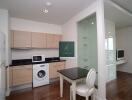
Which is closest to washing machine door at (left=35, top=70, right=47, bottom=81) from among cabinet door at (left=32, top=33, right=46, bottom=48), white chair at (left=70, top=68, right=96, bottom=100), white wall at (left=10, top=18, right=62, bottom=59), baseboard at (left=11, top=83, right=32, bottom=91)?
baseboard at (left=11, top=83, right=32, bottom=91)

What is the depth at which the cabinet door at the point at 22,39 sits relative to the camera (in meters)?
3.20

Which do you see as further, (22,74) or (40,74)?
(40,74)

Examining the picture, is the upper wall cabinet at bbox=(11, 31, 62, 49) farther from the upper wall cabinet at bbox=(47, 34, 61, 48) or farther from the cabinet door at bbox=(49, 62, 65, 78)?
the cabinet door at bbox=(49, 62, 65, 78)

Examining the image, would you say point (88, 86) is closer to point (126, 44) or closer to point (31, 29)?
point (31, 29)

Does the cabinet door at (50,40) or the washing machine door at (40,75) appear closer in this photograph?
the washing machine door at (40,75)

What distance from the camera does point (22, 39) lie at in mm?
3309

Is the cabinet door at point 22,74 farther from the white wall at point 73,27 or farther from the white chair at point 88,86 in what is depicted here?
the white chair at point 88,86

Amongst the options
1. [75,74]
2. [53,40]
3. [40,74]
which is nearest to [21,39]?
[53,40]

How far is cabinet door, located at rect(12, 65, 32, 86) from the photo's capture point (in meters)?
2.92

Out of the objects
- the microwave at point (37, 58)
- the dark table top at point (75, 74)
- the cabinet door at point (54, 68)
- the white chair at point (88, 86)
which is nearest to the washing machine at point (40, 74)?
the cabinet door at point (54, 68)

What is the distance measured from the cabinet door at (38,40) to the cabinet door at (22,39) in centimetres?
19

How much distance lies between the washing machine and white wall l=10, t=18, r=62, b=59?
786 millimetres

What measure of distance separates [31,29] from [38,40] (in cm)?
58

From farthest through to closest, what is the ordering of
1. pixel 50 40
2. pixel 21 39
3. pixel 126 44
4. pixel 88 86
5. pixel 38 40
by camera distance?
pixel 126 44 → pixel 50 40 → pixel 38 40 → pixel 21 39 → pixel 88 86
